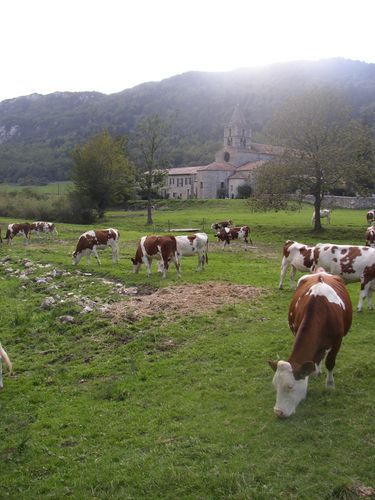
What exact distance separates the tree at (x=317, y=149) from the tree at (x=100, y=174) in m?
27.9

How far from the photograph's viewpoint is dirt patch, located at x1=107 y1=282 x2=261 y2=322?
13945 mm

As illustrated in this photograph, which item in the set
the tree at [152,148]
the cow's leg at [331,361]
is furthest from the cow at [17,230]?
the cow's leg at [331,361]

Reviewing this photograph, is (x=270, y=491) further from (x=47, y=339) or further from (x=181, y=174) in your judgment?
(x=181, y=174)

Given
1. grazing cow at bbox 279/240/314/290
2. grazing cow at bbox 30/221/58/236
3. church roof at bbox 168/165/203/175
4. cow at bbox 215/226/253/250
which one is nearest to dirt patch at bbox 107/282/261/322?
grazing cow at bbox 279/240/314/290

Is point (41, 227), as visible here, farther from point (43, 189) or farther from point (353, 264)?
point (43, 189)

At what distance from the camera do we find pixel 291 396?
749 cm

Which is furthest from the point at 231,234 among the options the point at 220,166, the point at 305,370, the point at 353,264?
the point at 220,166

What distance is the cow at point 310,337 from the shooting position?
7.41 meters

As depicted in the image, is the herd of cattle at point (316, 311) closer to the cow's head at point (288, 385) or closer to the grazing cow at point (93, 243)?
the cow's head at point (288, 385)

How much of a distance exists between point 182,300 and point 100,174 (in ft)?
165

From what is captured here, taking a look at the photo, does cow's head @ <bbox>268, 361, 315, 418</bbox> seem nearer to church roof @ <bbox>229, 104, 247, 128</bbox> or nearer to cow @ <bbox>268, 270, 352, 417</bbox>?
cow @ <bbox>268, 270, 352, 417</bbox>

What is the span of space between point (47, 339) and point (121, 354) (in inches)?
98.3

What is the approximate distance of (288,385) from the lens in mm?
7336

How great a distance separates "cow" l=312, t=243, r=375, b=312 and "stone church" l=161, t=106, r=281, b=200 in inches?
3111
